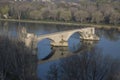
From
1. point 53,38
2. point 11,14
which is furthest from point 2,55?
point 11,14

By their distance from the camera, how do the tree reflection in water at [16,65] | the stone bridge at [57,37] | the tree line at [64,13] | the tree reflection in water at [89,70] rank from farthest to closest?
1. the tree line at [64,13]
2. the stone bridge at [57,37]
3. the tree reflection in water at [16,65]
4. the tree reflection in water at [89,70]

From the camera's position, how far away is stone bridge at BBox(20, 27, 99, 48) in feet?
56.8

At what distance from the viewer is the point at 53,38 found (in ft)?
66.9

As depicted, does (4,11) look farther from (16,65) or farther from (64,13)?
(16,65)

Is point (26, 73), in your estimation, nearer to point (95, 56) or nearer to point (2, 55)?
point (2, 55)

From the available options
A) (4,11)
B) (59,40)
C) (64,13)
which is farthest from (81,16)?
(59,40)

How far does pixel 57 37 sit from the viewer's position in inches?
Result: 813

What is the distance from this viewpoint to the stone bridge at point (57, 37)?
17305mm

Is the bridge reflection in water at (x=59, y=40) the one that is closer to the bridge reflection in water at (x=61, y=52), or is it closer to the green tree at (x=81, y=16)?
the bridge reflection in water at (x=61, y=52)

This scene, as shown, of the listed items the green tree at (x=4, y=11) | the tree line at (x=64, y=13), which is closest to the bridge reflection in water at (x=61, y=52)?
the tree line at (x=64, y=13)

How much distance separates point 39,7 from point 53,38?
16155 millimetres

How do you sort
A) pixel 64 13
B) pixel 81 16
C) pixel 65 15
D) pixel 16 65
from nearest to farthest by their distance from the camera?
pixel 16 65, pixel 81 16, pixel 65 15, pixel 64 13

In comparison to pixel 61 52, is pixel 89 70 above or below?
above

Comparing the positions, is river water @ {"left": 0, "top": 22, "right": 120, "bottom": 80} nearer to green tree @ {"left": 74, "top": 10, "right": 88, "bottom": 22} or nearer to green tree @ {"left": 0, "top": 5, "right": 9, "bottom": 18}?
green tree @ {"left": 74, "top": 10, "right": 88, "bottom": 22}
